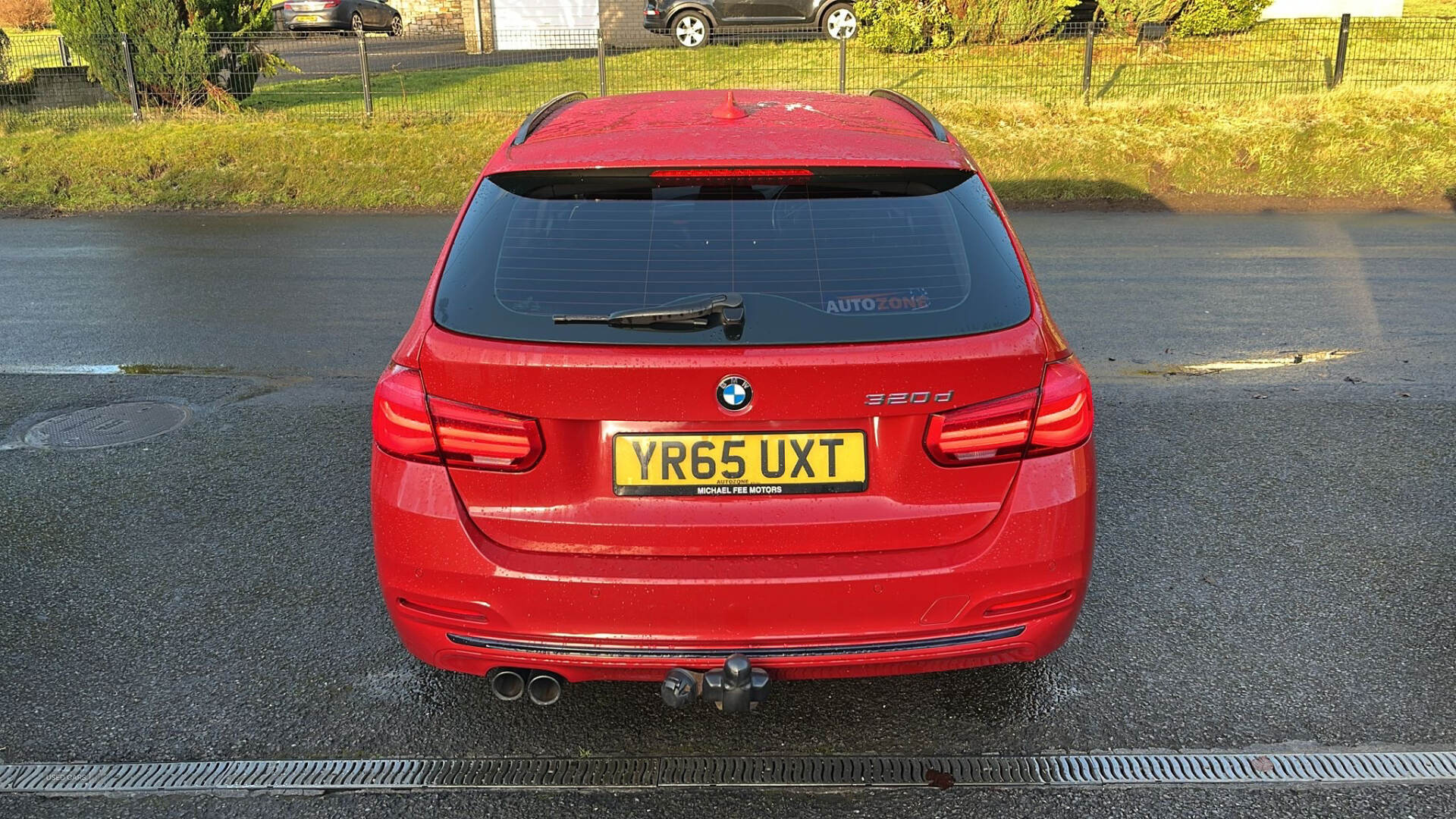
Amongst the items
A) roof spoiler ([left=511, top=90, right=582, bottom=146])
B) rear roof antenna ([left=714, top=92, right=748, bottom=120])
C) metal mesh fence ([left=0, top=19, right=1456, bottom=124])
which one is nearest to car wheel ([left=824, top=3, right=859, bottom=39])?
metal mesh fence ([left=0, top=19, right=1456, bottom=124])

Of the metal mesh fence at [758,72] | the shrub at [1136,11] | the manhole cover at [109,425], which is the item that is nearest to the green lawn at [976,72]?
the metal mesh fence at [758,72]

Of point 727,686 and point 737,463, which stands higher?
point 737,463

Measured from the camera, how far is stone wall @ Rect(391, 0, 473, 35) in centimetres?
3181

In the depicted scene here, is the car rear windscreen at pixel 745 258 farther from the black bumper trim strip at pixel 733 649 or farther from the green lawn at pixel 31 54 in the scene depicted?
the green lawn at pixel 31 54

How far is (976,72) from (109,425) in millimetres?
14393

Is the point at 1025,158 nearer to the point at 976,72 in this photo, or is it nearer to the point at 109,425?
the point at 976,72

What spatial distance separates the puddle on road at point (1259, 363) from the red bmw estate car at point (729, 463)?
160 inches

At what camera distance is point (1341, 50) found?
16.3 m

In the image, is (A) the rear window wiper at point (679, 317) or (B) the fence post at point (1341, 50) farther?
(B) the fence post at point (1341, 50)

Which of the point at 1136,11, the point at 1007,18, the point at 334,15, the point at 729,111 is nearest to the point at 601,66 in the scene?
the point at 1007,18

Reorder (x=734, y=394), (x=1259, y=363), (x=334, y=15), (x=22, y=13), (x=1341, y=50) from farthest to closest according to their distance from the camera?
(x=22, y=13), (x=334, y=15), (x=1341, y=50), (x=1259, y=363), (x=734, y=394)

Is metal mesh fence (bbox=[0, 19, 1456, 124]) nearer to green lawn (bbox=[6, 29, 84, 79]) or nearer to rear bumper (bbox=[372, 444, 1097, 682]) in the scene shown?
green lawn (bbox=[6, 29, 84, 79])

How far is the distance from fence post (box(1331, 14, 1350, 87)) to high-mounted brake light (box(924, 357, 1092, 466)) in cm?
1592

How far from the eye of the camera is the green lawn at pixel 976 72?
1644cm
